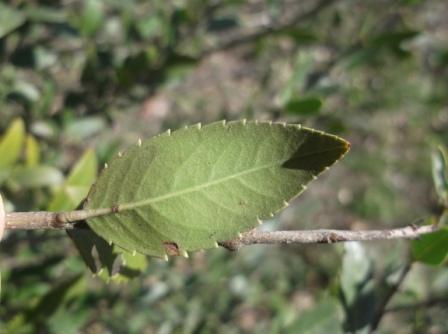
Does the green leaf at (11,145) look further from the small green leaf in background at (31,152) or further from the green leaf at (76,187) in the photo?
the green leaf at (76,187)

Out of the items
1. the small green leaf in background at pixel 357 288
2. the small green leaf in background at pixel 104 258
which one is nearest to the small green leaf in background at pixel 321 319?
the small green leaf in background at pixel 357 288

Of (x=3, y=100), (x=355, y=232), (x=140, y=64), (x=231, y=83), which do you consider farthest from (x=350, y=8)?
(x=231, y=83)

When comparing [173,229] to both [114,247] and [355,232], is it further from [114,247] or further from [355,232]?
[355,232]

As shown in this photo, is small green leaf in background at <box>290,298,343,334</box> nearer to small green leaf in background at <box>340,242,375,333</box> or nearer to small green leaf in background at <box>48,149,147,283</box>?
small green leaf in background at <box>340,242,375,333</box>

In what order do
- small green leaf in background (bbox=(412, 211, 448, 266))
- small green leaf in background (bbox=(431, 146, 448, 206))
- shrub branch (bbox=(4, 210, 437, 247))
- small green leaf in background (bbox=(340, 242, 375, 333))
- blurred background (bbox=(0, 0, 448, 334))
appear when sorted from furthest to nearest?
blurred background (bbox=(0, 0, 448, 334)) < small green leaf in background (bbox=(340, 242, 375, 333)) < small green leaf in background (bbox=(431, 146, 448, 206)) < small green leaf in background (bbox=(412, 211, 448, 266)) < shrub branch (bbox=(4, 210, 437, 247))

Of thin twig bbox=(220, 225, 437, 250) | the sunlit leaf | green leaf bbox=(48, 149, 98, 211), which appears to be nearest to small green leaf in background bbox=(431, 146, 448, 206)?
the sunlit leaf

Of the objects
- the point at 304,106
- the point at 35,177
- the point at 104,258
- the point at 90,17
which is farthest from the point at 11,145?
the point at 104,258
